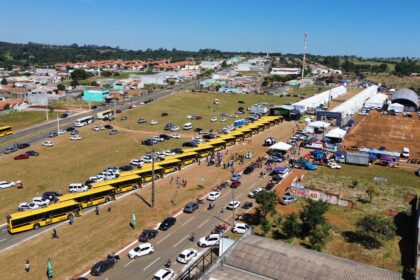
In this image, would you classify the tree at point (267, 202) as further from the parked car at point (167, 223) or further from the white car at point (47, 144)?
the white car at point (47, 144)

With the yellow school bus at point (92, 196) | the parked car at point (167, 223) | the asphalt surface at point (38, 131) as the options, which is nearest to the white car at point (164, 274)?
the parked car at point (167, 223)

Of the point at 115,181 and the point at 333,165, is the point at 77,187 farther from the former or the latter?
the point at 333,165

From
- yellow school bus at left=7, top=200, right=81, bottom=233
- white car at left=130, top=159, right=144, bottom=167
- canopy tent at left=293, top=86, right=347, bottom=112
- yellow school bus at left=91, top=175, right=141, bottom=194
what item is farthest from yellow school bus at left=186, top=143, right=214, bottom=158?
canopy tent at left=293, top=86, right=347, bottom=112

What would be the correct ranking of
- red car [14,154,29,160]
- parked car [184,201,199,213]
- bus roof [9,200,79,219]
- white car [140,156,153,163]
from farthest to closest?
red car [14,154,29,160] → white car [140,156,153,163] → parked car [184,201,199,213] → bus roof [9,200,79,219]

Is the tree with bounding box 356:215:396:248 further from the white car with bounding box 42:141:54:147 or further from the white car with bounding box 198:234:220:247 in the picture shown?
the white car with bounding box 42:141:54:147

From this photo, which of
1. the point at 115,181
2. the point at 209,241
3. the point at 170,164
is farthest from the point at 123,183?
the point at 209,241

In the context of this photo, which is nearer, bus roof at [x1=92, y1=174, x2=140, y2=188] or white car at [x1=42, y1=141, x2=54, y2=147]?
bus roof at [x1=92, y1=174, x2=140, y2=188]

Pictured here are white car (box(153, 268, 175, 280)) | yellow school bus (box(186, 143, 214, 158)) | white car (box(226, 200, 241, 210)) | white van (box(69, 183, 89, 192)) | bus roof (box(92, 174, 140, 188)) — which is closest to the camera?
white car (box(153, 268, 175, 280))
